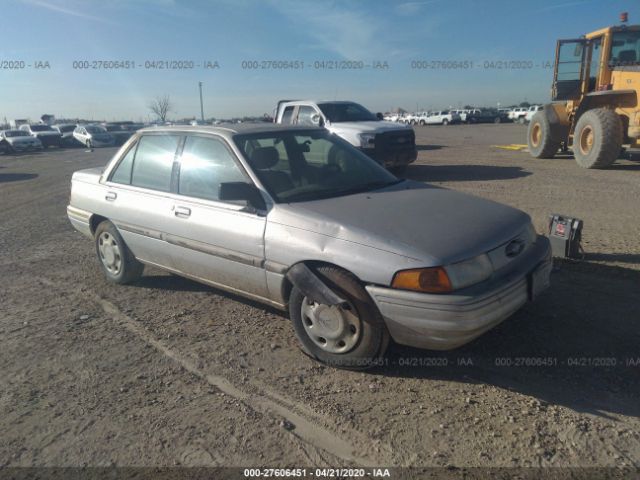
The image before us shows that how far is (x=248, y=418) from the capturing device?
2758 millimetres

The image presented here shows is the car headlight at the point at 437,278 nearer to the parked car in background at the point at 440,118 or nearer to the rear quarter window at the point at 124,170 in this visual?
the rear quarter window at the point at 124,170

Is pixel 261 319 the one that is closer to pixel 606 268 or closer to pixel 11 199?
pixel 606 268

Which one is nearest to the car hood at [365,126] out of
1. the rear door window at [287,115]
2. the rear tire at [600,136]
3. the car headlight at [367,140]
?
the car headlight at [367,140]

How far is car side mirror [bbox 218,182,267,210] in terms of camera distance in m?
3.38

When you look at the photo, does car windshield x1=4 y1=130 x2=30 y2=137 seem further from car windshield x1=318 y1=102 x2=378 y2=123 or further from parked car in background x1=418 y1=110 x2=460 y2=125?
parked car in background x1=418 y1=110 x2=460 y2=125

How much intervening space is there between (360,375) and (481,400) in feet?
2.51

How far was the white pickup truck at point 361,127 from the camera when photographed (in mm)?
11180

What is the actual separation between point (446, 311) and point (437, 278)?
0.63 ft

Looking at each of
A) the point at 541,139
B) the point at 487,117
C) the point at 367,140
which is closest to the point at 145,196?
the point at 367,140

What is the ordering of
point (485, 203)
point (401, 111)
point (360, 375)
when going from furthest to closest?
point (401, 111) < point (485, 203) < point (360, 375)

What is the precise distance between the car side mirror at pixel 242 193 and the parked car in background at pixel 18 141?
32.4m

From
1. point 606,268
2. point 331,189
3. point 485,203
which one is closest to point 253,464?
point 331,189

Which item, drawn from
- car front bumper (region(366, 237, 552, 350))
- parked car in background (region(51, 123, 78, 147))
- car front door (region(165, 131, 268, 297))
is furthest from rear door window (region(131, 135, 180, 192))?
parked car in background (region(51, 123, 78, 147))

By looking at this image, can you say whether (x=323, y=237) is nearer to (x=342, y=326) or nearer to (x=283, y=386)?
(x=342, y=326)
